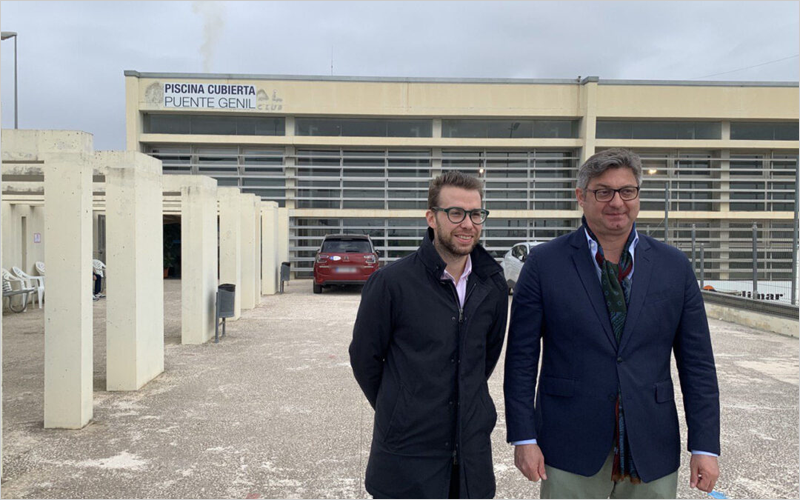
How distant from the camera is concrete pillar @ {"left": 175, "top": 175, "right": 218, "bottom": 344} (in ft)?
32.9

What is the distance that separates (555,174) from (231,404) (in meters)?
22.9

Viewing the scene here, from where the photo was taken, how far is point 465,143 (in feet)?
85.1

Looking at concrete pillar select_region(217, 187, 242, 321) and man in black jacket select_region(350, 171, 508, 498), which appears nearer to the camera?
man in black jacket select_region(350, 171, 508, 498)

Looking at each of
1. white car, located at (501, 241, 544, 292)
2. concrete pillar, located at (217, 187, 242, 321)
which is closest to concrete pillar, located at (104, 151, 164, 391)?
concrete pillar, located at (217, 187, 242, 321)

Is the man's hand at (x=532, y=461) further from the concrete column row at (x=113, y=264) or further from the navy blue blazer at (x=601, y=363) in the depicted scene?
the concrete column row at (x=113, y=264)

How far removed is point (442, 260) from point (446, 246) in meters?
0.07

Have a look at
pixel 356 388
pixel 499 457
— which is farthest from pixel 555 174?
pixel 499 457

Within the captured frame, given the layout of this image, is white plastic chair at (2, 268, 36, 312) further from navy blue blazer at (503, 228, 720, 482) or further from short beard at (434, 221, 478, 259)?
navy blue blazer at (503, 228, 720, 482)

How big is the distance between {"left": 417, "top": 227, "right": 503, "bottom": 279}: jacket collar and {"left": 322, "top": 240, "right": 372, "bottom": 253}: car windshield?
1505 centimetres

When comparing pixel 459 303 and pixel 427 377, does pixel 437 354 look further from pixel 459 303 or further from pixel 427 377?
pixel 459 303

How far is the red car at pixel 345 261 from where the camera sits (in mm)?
17625

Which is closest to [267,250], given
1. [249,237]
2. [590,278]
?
[249,237]

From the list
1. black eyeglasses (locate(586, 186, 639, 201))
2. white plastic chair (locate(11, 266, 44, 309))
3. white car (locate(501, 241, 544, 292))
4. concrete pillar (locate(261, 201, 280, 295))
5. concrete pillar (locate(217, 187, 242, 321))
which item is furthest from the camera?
concrete pillar (locate(261, 201, 280, 295))

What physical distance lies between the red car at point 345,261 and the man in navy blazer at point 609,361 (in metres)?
14.9
